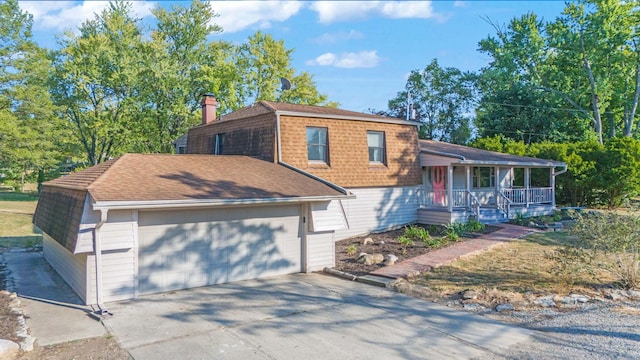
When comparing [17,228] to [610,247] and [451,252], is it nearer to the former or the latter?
[451,252]

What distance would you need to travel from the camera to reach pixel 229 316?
777 cm

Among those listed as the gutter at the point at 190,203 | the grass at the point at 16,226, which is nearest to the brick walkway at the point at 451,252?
the gutter at the point at 190,203

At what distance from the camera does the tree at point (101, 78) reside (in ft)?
90.7

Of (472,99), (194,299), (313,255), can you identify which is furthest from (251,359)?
(472,99)

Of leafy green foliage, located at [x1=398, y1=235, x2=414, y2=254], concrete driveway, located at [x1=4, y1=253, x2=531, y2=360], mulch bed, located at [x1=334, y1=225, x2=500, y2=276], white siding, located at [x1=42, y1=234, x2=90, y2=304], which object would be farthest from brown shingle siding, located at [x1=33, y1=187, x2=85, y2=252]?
leafy green foliage, located at [x1=398, y1=235, x2=414, y2=254]

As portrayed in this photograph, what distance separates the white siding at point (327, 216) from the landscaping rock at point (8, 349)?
22.5 ft

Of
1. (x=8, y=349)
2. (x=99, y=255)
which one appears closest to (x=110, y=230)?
(x=99, y=255)

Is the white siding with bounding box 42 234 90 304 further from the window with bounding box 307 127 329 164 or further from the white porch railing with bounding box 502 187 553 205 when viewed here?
the white porch railing with bounding box 502 187 553 205

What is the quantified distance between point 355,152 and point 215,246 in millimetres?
7648

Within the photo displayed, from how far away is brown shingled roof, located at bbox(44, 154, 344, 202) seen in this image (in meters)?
8.91

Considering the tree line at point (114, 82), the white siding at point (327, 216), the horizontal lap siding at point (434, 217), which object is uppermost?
the tree line at point (114, 82)

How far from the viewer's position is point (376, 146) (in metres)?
16.9

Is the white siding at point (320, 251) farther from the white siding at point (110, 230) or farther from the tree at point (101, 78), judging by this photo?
the tree at point (101, 78)

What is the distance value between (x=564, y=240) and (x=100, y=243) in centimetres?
1402
